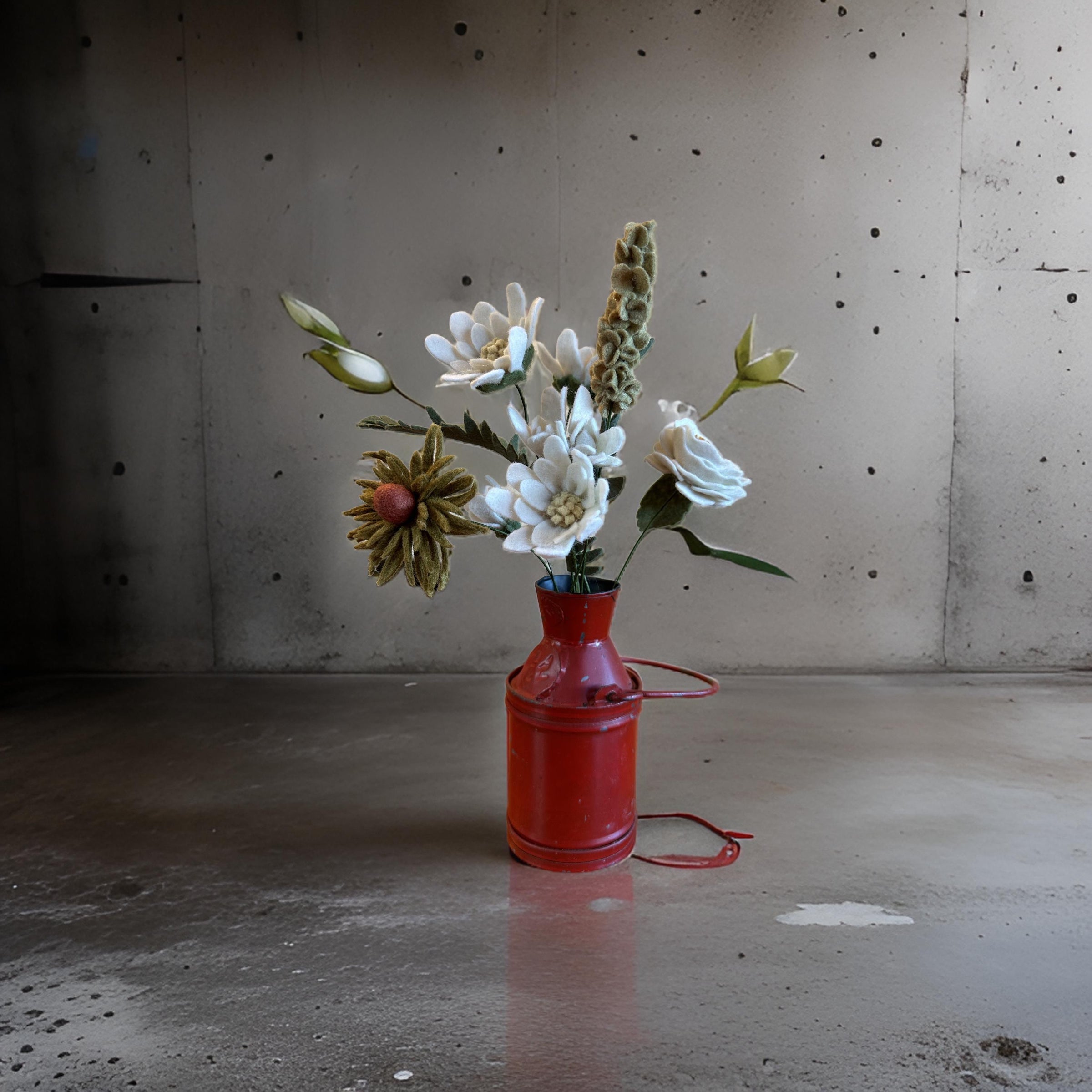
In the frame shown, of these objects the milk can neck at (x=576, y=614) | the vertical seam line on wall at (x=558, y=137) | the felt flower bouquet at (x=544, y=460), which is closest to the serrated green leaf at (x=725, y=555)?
the felt flower bouquet at (x=544, y=460)

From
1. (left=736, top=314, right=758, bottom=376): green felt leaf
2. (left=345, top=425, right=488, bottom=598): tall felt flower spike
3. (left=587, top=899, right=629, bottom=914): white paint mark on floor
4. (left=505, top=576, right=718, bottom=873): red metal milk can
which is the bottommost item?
(left=587, top=899, right=629, bottom=914): white paint mark on floor

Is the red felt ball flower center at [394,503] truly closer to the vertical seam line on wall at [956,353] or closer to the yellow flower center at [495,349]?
the yellow flower center at [495,349]

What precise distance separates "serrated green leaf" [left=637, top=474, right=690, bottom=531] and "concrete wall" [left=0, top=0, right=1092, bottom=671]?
3.69ft

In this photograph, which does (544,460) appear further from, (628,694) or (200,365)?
(200,365)

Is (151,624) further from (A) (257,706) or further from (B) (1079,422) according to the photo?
(B) (1079,422)

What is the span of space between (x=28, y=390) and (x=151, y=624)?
731 millimetres

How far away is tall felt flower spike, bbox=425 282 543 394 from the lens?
1.16 metres

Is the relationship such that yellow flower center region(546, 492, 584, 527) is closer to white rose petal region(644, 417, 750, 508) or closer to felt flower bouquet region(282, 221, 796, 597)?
felt flower bouquet region(282, 221, 796, 597)

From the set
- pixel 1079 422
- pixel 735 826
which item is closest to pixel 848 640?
pixel 1079 422

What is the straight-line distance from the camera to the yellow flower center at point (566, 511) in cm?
114

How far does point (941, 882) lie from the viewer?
53.8 inches

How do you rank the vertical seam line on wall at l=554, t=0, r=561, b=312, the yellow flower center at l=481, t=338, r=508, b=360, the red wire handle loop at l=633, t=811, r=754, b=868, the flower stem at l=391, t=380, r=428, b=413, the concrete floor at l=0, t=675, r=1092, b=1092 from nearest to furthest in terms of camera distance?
the concrete floor at l=0, t=675, r=1092, b=1092, the flower stem at l=391, t=380, r=428, b=413, the yellow flower center at l=481, t=338, r=508, b=360, the red wire handle loop at l=633, t=811, r=754, b=868, the vertical seam line on wall at l=554, t=0, r=561, b=312

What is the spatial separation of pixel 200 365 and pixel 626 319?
5.37 ft

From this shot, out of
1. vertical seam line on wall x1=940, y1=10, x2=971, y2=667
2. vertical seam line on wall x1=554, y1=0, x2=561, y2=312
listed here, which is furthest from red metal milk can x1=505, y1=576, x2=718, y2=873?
vertical seam line on wall x1=940, y1=10, x2=971, y2=667
